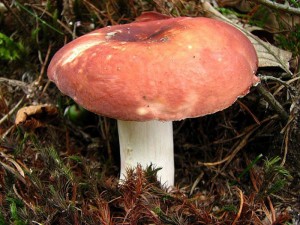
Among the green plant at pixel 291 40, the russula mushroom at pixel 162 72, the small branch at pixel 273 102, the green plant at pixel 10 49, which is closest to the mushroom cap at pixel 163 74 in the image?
the russula mushroom at pixel 162 72

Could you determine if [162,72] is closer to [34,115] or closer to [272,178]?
[272,178]

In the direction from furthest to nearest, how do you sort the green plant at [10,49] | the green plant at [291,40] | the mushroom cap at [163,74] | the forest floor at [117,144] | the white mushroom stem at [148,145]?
the green plant at [10,49]
the green plant at [291,40]
the white mushroom stem at [148,145]
the forest floor at [117,144]
the mushroom cap at [163,74]

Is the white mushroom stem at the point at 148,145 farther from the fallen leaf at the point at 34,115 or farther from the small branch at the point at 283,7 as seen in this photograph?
the small branch at the point at 283,7

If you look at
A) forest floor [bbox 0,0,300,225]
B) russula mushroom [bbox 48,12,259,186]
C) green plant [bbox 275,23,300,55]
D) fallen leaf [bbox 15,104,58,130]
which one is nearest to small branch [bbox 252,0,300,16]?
forest floor [bbox 0,0,300,225]

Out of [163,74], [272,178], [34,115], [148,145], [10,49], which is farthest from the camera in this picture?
[10,49]

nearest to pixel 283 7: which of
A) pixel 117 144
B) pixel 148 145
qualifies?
pixel 148 145

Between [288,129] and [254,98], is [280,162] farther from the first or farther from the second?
[254,98]
